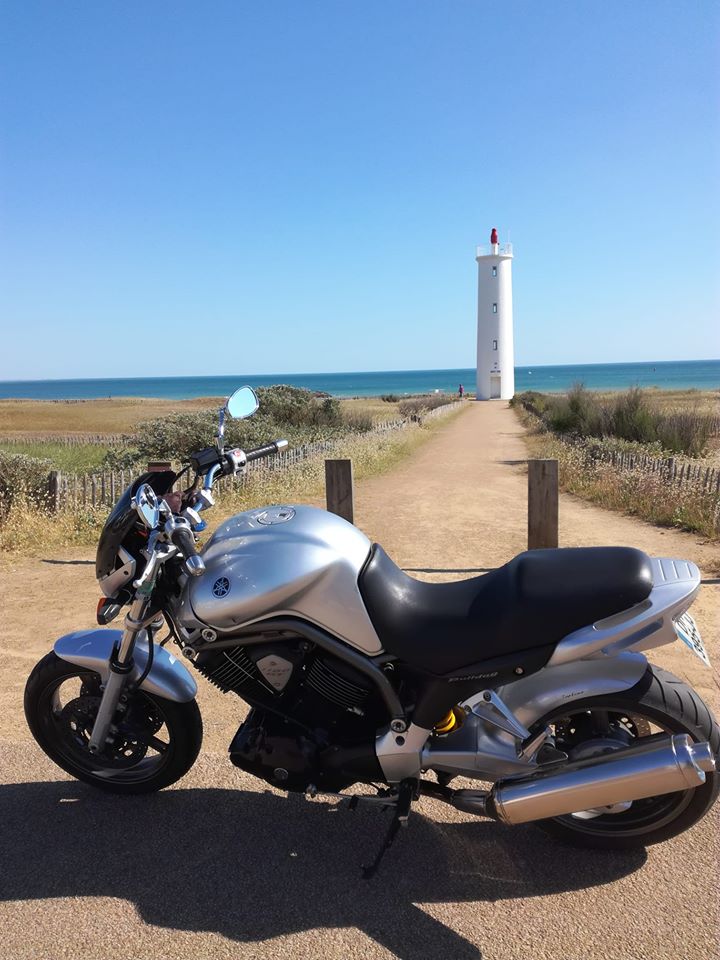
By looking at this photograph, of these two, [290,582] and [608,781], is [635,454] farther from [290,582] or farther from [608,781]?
[290,582]

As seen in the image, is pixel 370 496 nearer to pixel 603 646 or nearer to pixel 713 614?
pixel 713 614

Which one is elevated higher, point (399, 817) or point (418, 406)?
point (418, 406)

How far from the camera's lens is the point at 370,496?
1191cm

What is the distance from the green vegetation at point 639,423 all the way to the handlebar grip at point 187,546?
14.4 m

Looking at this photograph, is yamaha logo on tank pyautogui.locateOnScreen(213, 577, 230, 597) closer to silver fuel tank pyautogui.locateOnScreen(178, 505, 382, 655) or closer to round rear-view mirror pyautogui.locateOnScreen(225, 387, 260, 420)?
silver fuel tank pyautogui.locateOnScreen(178, 505, 382, 655)

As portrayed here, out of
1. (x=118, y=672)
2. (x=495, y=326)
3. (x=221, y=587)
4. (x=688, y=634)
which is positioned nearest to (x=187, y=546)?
(x=221, y=587)

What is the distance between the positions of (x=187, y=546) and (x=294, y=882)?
1314 millimetres

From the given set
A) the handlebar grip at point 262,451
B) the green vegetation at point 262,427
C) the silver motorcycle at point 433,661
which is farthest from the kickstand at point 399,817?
the green vegetation at point 262,427

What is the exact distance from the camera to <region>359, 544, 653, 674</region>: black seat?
2.35 meters

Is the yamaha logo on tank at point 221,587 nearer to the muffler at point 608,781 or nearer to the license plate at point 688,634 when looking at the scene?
the muffler at point 608,781

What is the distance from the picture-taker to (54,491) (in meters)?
9.33

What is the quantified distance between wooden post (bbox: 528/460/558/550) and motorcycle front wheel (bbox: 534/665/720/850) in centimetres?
374

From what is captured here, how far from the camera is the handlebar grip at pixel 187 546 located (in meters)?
2.51

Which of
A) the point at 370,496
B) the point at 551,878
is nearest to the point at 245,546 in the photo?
the point at 551,878
